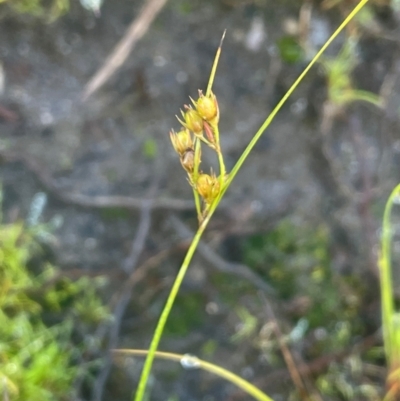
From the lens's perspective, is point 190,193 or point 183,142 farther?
point 190,193

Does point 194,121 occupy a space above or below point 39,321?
above

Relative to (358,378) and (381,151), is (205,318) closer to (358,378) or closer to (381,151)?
(358,378)

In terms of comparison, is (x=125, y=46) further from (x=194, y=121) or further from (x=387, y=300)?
(x=387, y=300)

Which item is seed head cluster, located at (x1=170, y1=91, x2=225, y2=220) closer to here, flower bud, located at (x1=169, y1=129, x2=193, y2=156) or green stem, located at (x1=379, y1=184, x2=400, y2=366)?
flower bud, located at (x1=169, y1=129, x2=193, y2=156)

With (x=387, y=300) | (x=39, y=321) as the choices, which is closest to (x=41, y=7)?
(x=39, y=321)

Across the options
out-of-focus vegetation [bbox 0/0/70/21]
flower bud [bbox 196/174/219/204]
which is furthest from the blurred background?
flower bud [bbox 196/174/219/204]

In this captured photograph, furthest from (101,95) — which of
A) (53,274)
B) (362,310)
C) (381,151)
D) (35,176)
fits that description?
(362,310)
